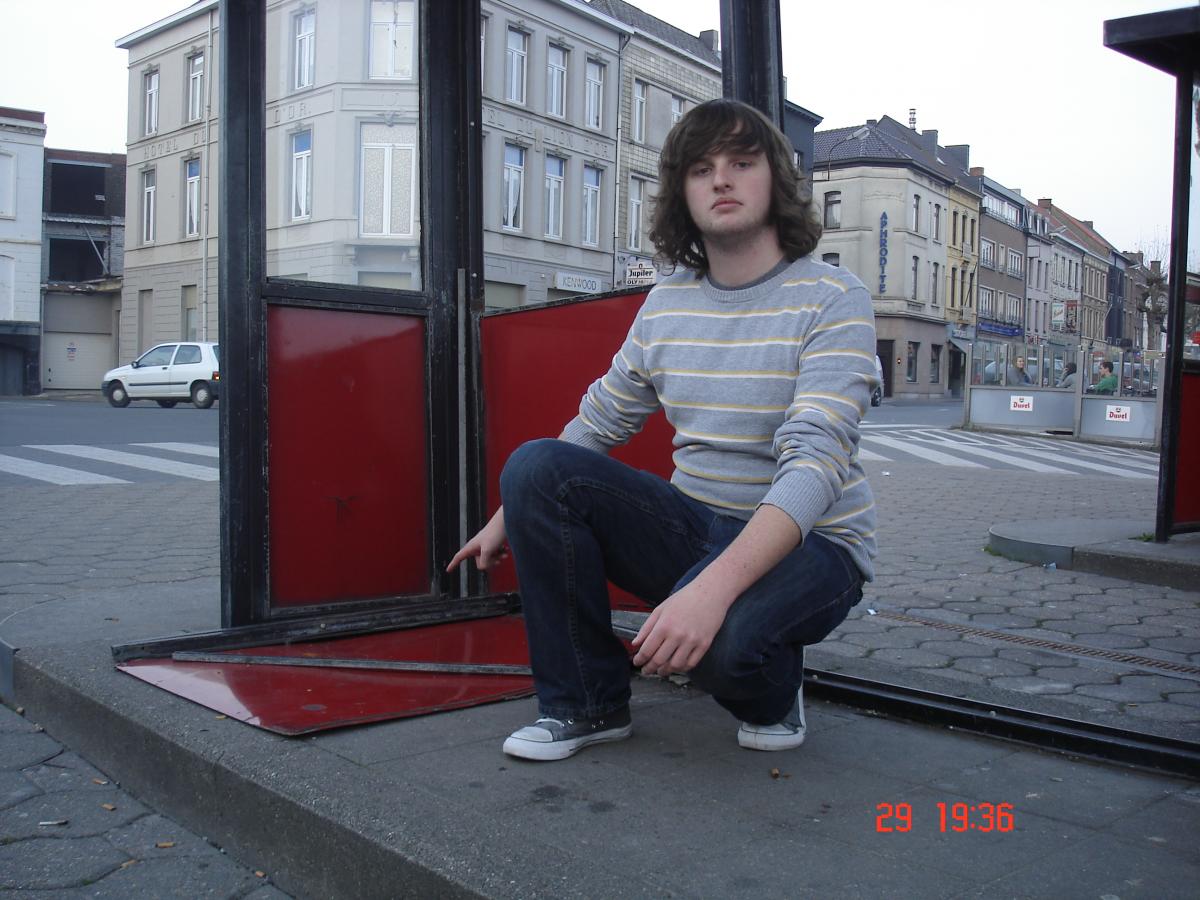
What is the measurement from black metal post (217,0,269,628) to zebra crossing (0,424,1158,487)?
3.98 metres

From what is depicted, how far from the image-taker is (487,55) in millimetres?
3963

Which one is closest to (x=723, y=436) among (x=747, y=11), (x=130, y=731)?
(x=747, y=11)

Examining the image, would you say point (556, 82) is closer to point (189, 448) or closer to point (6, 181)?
point (189, 448)

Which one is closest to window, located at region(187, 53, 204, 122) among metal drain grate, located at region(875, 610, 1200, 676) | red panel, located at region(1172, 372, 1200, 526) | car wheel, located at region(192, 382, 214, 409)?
metal drain grate, located at region(875, 610, 1200, 676)

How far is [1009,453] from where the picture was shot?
1641cm

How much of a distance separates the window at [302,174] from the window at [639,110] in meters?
1.04

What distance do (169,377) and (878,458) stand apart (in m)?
16.7

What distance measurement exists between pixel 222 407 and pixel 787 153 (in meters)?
1.77

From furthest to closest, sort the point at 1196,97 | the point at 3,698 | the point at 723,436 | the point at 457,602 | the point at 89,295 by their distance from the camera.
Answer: the point at 89,295
the point at 1196,97
the point at 457,602
the point at 3,698
the point at 723,436

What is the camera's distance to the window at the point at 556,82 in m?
4.01

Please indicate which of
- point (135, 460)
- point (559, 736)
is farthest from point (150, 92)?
point (135, 460)

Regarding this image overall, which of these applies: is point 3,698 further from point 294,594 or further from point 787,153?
point 787,153

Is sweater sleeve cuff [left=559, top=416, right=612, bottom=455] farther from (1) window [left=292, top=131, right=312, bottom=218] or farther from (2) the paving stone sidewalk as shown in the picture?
(1) window [left=292, top=131, right=312, bottom=218]

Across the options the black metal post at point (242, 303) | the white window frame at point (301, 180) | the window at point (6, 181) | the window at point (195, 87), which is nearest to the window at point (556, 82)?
the white window frame at point (301, 180)
